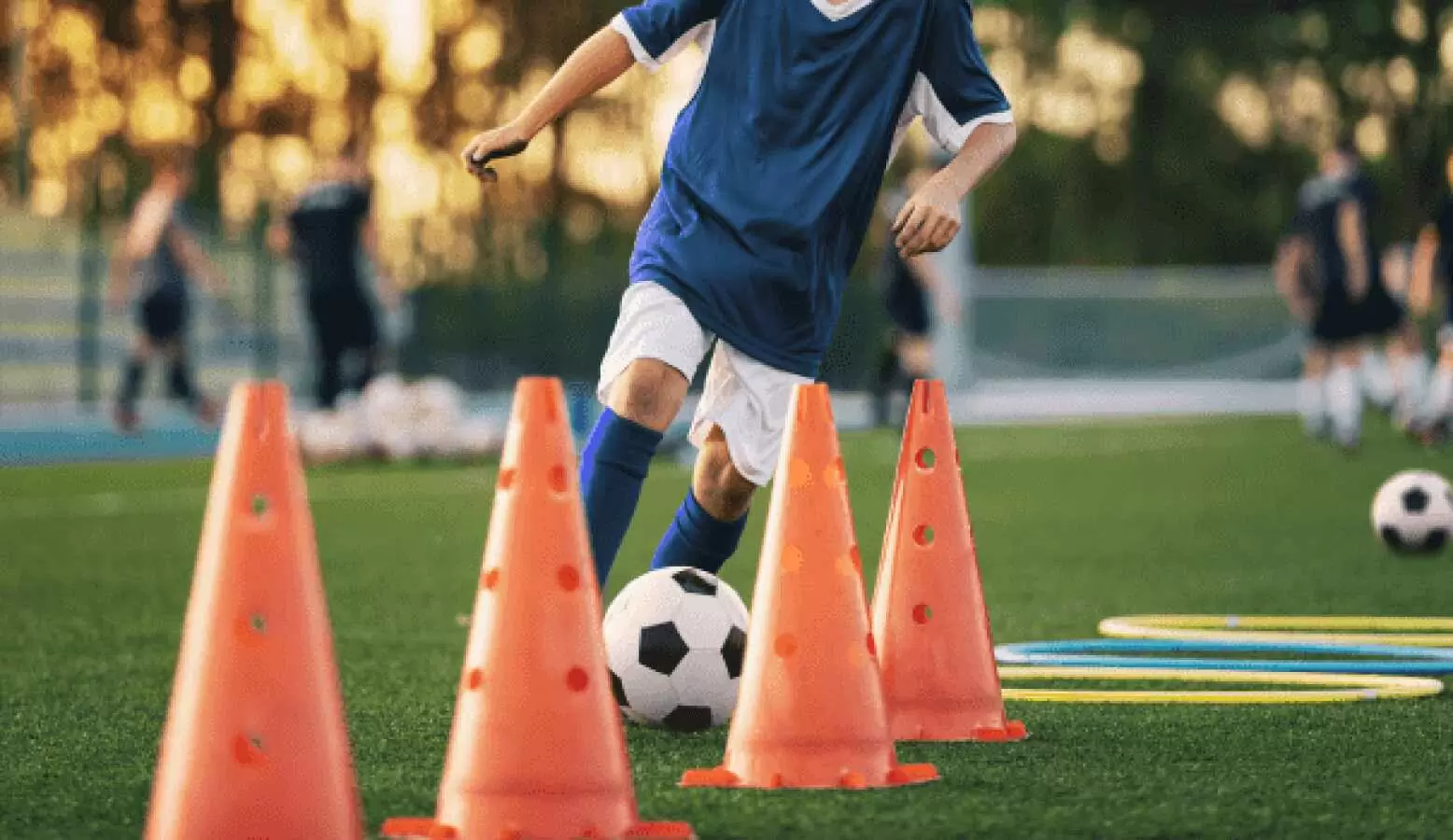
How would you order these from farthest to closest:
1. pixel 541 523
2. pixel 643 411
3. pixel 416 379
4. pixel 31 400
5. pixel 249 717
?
pixel 416 379 < pixel 31 400 < pixel 643 411 < pixel 541 523 < pixel 249 717

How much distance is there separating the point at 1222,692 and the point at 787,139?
5.40ft

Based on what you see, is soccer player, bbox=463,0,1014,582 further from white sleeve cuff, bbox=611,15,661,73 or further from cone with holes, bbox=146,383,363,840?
cone with holes, bbox=146,383,363,840

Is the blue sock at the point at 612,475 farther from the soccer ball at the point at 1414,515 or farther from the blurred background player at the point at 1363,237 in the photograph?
the blurred background player at the point at 1363,237

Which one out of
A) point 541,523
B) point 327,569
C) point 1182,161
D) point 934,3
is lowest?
point 327,569

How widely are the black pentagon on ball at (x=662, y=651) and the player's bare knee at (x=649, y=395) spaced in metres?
0.47

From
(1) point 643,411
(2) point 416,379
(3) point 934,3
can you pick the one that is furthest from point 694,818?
(2) point 416,379

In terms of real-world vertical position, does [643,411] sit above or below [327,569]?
above

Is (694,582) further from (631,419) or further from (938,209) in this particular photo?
(938,209)

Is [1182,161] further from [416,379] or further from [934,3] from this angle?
[934,3]

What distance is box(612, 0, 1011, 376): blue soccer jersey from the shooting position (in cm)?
520

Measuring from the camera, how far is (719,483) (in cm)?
538

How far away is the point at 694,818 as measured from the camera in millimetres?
3791

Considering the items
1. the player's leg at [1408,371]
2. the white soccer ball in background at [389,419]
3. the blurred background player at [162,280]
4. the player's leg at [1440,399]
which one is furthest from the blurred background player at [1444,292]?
the blurred background player at [162,280]

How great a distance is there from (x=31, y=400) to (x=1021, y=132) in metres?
33.3
